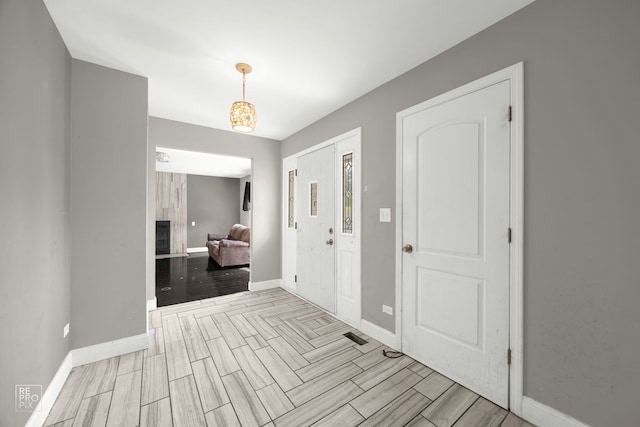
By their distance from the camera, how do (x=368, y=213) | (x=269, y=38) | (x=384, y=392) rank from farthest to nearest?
(x=368, y=213) → (x=269, y=38) → (x=384, y=392)

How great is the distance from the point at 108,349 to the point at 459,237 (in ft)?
10.3

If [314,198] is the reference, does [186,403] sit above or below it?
below

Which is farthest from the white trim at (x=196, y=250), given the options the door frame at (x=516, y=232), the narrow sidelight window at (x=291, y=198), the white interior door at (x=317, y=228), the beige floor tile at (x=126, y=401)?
the door frame at (x=516, y=232)

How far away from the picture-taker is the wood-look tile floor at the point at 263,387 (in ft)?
4.94

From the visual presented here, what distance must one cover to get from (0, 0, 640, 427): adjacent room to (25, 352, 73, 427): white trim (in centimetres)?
2

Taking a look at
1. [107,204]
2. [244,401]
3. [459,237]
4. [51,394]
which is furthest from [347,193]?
[51,394]

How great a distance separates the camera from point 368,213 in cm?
261

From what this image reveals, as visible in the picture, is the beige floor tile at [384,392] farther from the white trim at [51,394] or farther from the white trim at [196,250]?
the white trim at [196,250]

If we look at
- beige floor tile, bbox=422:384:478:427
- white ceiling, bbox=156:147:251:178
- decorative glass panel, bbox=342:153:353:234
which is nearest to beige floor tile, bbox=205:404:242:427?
beige floor tile, bbox=422:384:478:427

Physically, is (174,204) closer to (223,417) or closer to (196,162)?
(196,162)

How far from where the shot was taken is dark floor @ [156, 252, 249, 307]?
3828mm

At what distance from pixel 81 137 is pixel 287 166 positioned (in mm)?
2565

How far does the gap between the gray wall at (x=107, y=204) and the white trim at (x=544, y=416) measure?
10.2 feet

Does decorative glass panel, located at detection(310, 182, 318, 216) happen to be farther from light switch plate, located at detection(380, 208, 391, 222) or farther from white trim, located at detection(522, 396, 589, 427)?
white trim, located at detection(522, 396, 589, 427)
